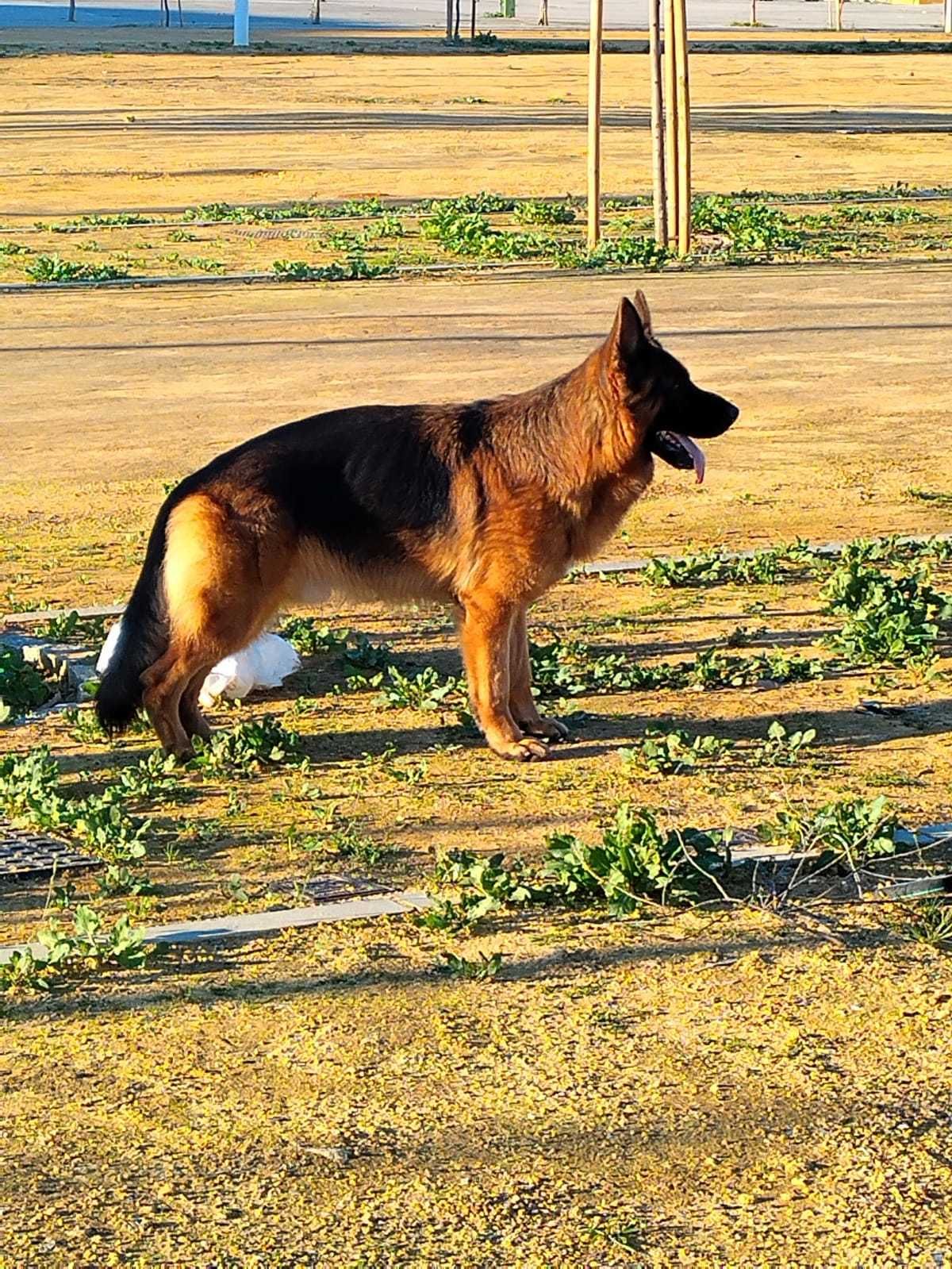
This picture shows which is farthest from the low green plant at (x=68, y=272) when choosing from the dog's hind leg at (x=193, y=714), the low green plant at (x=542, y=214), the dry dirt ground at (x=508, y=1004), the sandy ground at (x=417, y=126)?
the dog's hind leg at (x=193, y=714)

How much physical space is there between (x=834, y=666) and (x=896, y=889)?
92.0 inches

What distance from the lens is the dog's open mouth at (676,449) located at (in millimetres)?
6910

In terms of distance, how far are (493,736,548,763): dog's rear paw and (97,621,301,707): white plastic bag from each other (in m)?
1.06

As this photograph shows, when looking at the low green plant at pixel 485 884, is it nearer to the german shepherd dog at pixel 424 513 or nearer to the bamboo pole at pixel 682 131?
the german shepherd dog at pixel 424 513

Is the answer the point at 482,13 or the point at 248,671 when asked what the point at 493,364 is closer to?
the point at 248,671

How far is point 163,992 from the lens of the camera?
A: 16.3 ft

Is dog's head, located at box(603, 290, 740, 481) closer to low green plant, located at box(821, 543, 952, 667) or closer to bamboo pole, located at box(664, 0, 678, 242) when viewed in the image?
low green plant, located at box(821, 543, 952, 667)

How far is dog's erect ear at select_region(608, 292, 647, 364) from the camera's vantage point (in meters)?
6.66

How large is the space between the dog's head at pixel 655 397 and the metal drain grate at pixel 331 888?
1.95 m

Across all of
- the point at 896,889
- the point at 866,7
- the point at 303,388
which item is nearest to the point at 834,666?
the point at 896,889

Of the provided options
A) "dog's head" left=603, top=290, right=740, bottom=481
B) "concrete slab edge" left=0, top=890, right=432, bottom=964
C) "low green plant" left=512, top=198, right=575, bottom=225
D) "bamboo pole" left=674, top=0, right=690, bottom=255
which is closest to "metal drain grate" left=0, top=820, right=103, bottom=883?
"concrete slab edge" left=0, top=890, right=432, bottom=964

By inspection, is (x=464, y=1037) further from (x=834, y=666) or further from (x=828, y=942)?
(x=834, y=666)

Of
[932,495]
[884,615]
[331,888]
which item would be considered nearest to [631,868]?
[331,888]

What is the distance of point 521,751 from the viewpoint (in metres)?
6.81
